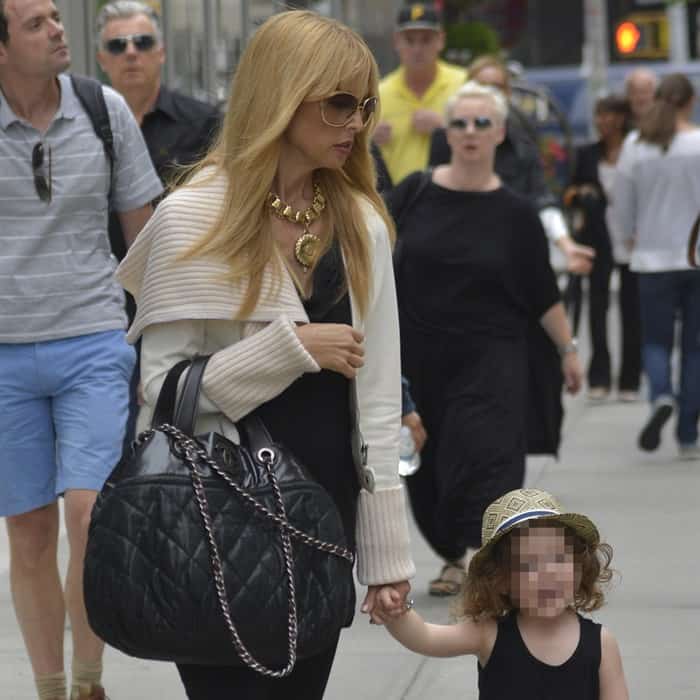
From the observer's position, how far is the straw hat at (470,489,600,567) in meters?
3.51

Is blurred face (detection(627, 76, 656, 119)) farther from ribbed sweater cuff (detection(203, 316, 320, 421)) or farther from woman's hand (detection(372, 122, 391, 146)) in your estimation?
ribbed sweater cuff (detection(203, 316, 320, 421))

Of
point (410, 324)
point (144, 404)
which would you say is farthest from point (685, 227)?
point (144, 404)

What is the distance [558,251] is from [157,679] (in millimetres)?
3394

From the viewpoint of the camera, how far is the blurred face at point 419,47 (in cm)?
961

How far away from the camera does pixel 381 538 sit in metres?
3.55

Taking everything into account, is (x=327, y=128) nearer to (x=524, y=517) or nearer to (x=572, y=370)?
(x=524, y=517)

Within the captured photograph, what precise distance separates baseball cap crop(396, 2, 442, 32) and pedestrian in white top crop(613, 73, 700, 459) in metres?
1.38

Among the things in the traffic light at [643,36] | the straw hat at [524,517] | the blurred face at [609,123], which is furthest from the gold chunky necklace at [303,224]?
the traffic light at [643,36]

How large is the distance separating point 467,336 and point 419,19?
3.35 meters

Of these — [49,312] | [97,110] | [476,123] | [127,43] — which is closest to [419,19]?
[476,123]

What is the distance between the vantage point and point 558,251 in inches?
330

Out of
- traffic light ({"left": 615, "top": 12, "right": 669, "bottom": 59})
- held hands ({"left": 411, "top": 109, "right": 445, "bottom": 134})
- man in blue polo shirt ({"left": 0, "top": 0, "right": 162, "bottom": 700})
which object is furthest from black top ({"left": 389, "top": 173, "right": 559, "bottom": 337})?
traffic light ({"left": 615, "top": 12, "right": 669, "bottom": 59})

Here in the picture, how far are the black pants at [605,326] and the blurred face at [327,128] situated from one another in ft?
29.6

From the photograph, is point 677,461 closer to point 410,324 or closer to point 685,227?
point 685,227
